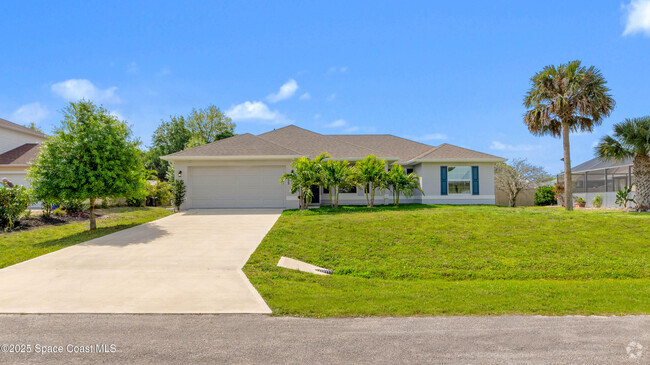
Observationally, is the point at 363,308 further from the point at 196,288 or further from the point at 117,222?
the point at 117,222

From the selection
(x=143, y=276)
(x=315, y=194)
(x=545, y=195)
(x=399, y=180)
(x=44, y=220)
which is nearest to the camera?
(x=143, y=276)

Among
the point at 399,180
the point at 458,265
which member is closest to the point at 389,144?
the point at 399,180

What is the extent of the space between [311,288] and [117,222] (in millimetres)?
12207

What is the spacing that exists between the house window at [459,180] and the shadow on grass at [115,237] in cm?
1606

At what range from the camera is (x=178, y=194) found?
61.9 ft

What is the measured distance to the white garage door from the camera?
19688 mm

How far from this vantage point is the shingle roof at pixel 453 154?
21812mm

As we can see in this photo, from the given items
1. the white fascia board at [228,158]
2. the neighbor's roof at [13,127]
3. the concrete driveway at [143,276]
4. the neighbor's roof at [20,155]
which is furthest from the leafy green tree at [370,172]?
the neighbor's roof at [13,127]

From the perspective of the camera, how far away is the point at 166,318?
17.9ft

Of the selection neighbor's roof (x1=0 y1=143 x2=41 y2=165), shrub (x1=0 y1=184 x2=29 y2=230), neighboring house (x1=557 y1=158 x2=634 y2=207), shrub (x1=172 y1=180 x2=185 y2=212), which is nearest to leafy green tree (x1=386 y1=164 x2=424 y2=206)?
shrub (x1=172 y1=180 x2=185 y2=212)

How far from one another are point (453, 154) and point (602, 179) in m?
12.9

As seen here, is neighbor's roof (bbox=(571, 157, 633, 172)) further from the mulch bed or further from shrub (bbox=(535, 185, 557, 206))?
the mulch bed

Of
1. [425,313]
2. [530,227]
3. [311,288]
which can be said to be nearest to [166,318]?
[311,288]

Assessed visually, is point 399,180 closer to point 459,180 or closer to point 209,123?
point 459,180
